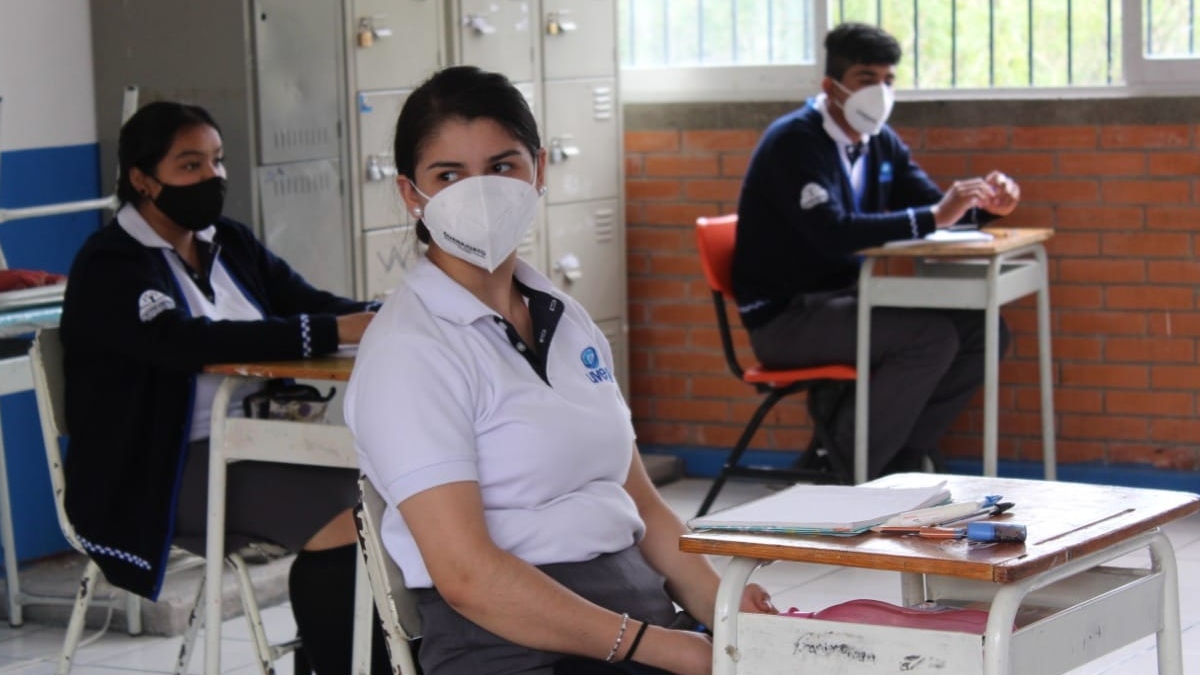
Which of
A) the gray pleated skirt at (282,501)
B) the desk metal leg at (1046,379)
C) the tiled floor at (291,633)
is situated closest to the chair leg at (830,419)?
the tiled floor at (291,633)

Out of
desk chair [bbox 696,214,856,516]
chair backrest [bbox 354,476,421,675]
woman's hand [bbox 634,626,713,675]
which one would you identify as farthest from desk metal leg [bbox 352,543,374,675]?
desk chair [bbox 696,214,856,516]

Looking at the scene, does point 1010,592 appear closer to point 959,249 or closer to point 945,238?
point 959,249

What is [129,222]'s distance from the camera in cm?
368

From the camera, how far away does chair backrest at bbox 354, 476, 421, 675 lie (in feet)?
7.63

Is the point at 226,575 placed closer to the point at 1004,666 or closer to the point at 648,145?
the point at 648,145

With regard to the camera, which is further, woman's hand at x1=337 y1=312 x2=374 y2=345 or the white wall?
the white wall

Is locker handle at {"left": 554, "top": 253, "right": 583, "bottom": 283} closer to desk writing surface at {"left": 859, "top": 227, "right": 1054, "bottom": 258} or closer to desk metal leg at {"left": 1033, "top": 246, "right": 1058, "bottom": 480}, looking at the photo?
desk writing surface at {"left": 859, "top": 227, "right": 1054, "bottom": 258}

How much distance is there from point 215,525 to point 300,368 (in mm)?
343

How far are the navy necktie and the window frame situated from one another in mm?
491

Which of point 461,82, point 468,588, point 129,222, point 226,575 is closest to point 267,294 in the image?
point 129,222

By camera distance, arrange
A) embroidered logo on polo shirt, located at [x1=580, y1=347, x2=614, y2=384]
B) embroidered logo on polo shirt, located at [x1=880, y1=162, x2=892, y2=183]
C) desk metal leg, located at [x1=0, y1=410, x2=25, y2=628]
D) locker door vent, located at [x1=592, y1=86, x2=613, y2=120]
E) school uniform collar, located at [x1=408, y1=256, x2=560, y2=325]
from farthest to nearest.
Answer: locker door vent, located at [x1=592, y1=86, x2=613, y2=120]
embroidered logo on polo shirt, located at [x1=880, y1=162, x2=892, y2=183]
desk metal leg, located at [x1=0, y1=410, x2=25, y2=628]
embroidered logo on polo shirt, located at [x1=580, y1=347, x2=614, y2=384]
school uniform collar, located at [x1=408, y1=256, x2=560, y2=325]

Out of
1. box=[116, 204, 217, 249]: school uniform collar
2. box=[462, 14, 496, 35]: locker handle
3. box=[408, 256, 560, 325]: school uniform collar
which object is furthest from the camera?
box=[462, 14, 496, 35]: locker handle

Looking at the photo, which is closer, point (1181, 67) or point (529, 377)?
point (529, 377)

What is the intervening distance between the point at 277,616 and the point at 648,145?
232cm
